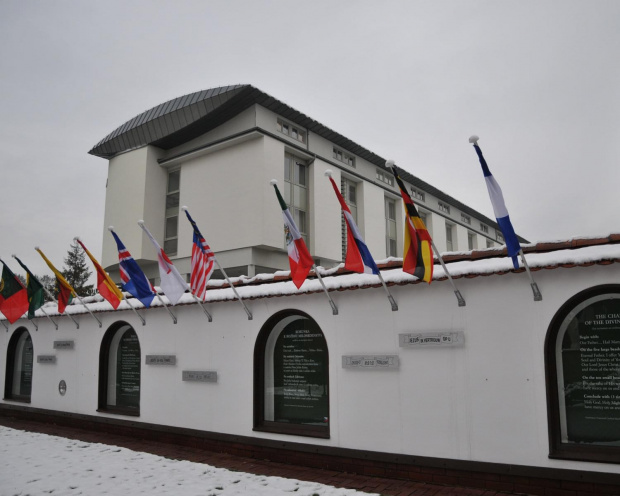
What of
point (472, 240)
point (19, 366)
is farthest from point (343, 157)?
point (472, 240)

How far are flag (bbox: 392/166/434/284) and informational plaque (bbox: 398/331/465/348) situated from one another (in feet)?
3.06

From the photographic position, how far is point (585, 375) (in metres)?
6.39

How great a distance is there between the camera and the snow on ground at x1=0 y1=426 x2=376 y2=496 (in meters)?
7.06

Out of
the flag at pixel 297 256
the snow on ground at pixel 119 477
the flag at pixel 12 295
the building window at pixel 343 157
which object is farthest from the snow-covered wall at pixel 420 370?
the building window at pixel 343 157

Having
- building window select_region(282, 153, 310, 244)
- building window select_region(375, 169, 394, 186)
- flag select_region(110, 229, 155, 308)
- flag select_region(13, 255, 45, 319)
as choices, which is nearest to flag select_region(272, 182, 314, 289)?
flag select_region(110, 229, 155, 308)

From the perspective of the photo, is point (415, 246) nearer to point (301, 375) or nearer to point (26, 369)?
point (301, 375)

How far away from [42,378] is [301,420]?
349 inches

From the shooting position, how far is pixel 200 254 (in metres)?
9.01

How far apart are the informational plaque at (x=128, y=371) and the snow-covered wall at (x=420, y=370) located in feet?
5.46

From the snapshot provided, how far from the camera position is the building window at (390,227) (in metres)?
37.1

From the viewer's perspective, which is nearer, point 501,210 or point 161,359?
point 501,210

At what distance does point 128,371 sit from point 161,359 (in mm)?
1713

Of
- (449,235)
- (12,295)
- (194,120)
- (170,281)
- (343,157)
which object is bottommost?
(12,295)

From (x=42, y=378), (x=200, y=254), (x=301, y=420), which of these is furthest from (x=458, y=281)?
(x=42, y=378)
